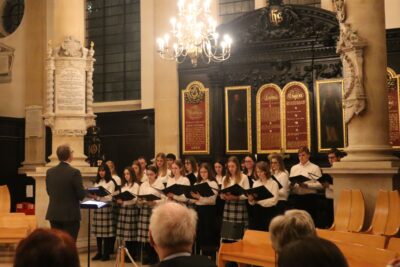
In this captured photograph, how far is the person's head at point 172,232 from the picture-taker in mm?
3291

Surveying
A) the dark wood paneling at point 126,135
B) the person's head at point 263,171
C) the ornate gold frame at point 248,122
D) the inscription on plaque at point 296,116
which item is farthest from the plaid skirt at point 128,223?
the dark wood paneling at point 126,135

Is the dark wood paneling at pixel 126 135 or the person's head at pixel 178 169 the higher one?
the dark wood paneling at pixel 126 135

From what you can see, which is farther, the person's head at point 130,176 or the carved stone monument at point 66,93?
the carved stone monument at point 66,93

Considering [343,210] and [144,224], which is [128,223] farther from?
[343,210]

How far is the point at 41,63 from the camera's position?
1716 cm

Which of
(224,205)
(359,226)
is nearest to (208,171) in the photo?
(224,205)

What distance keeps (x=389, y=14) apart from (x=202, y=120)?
5.10 m

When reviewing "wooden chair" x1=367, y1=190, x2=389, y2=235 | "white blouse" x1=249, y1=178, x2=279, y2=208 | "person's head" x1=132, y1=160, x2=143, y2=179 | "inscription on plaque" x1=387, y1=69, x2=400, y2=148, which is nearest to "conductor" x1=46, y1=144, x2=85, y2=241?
"white blouse" x1=249, y1=178, x2=279, y2=208

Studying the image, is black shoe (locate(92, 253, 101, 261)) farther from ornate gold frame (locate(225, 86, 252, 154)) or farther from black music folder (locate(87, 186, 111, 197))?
ornate gold frame (locate(225, 86, 252, 154))

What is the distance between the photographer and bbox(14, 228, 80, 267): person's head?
2.29 metres

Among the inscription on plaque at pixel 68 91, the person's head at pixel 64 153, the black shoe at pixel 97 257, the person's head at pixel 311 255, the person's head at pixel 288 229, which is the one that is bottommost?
the black shoe at pixel 97 257

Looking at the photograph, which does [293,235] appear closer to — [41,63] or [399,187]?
[399,187]

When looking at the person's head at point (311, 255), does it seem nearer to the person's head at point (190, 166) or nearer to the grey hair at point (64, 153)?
the grey hair at point (64, 153)

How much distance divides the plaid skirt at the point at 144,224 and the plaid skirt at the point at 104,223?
31.8 inches
